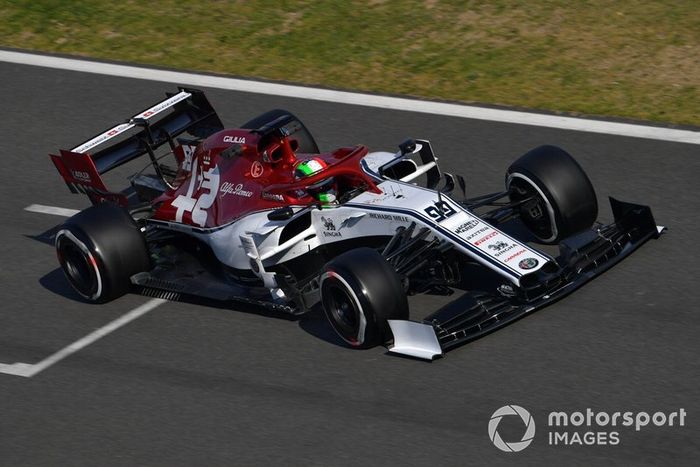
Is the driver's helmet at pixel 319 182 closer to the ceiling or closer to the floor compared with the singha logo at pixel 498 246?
closer to the ceiling

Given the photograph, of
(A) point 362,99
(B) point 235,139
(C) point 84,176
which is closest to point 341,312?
(B) point 235,139

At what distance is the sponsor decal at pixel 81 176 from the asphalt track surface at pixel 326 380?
69 cm

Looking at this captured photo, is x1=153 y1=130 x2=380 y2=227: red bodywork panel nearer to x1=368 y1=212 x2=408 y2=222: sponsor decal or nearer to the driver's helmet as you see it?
the driver's helmet

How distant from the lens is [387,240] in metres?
8.91

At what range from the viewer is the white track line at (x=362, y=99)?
12.1 meters

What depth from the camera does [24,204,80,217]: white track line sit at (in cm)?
1116

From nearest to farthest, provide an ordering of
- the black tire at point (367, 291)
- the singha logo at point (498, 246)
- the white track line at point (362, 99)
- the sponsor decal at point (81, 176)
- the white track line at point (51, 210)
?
the black tire at point (367, 291) < the singha logo at point (498, 246) < the sponsor decal at point (81, 176) < the white track line at point (51, 210) < the white track line at point (362, 99)

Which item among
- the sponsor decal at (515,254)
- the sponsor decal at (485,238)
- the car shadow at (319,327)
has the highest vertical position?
the sponsor decal at (485,238)

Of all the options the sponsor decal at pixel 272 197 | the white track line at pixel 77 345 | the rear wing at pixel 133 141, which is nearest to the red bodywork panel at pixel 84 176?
the rear wing at pixel 133 141

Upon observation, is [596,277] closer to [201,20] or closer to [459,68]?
[459,68]

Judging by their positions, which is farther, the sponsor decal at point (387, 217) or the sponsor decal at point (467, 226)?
the sponsor decal at point (387, 217)

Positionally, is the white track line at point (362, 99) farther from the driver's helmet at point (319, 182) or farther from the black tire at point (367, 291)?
the black tire at point (367, 291)

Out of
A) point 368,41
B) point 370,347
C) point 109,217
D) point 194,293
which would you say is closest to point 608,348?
point 370,347

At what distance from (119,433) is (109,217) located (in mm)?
2032
